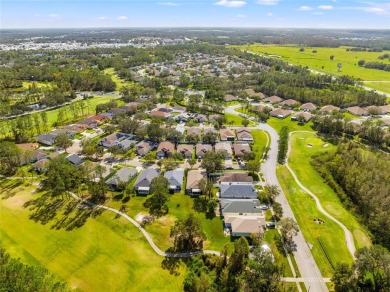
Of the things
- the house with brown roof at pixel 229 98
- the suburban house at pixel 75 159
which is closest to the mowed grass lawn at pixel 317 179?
the house with brown roof at pixel 229 98

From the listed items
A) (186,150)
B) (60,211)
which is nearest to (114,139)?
(186,150)

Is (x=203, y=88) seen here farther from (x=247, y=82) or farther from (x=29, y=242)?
(x=29, y=242)

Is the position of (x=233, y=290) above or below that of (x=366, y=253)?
below

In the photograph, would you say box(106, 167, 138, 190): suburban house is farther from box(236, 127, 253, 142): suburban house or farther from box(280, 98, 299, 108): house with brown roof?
box(280, 98, 299, 108): house with brown roof

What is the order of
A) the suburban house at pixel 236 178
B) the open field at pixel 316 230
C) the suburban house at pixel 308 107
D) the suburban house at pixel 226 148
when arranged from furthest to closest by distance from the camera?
the suburban house at pixel 308 107
the suburban house at pixel 226 148
the suburban house at pixel 236 178
the open field at pixel 316 230

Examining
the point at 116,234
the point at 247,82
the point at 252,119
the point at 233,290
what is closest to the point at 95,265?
the point at 116,234

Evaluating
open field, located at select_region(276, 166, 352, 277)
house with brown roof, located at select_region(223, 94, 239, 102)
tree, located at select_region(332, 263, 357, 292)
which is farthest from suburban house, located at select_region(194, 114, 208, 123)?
tree, located at select_region(332, 263, 357, 292)

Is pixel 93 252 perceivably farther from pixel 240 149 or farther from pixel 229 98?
pixel 229 98

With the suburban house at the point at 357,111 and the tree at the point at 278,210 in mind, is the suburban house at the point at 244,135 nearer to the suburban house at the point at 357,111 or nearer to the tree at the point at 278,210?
the tree at the point at 278,210
